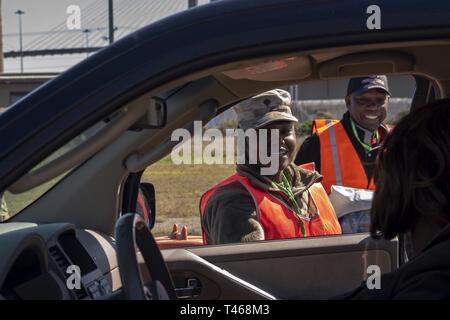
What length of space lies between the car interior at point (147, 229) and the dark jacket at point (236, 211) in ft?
0.47

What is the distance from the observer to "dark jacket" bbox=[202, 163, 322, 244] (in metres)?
3.28

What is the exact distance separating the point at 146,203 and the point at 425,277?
1.72 meters

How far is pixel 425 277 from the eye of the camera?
159 centimetres

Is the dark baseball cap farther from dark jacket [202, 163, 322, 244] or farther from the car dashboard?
the car dashboard

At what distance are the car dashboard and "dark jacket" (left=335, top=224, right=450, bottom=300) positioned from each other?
0.62 metres

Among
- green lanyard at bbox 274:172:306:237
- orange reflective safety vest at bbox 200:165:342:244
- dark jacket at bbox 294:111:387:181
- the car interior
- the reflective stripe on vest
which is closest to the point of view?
the car interior

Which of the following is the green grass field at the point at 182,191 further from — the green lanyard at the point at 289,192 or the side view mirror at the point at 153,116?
the side view mirror at the point at 153,116

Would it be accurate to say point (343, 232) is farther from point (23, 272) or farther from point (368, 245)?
point (23, 272)

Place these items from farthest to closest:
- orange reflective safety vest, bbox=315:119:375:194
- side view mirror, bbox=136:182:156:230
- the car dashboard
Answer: orange reflective safety vest, bbox=315:119:375:194 → side view mirror, bbox=136:182:156:230 → the car dashboard

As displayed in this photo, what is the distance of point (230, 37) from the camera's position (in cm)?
147

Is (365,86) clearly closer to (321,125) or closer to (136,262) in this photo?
(321,125)

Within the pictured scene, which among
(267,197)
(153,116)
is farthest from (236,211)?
(153,116)

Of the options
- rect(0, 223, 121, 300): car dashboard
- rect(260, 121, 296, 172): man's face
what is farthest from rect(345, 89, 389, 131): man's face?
rect(0, 223, 121, 300): car dashboard

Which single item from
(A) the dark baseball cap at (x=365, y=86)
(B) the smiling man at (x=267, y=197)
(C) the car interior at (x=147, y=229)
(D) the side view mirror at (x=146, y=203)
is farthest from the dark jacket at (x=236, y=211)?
(A) the dark baseball cap at (x=365, y=86)
